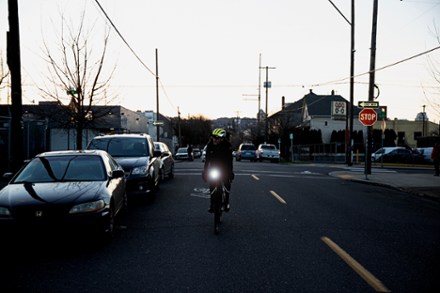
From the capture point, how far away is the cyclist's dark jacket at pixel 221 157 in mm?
7872

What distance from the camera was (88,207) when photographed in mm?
6352

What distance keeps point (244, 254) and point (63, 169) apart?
3.82m

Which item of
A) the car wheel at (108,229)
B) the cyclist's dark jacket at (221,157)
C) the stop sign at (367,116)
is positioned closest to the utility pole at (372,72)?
the stop sign at (367,116)

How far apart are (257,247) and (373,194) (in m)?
8.62

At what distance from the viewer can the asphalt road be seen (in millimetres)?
4848

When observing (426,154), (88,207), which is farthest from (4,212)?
(426,154)

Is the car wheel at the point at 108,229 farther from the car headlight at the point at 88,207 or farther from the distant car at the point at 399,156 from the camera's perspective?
the distant car at the point at 399,156

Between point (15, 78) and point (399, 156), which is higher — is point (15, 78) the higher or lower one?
the higher one

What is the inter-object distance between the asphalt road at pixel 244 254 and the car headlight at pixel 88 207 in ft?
1.66

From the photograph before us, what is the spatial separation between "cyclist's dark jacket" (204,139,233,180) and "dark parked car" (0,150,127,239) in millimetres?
1769

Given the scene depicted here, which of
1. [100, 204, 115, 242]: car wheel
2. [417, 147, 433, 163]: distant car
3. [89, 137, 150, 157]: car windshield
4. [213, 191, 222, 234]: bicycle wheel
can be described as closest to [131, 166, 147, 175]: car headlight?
[89, 137, 150, 157]: car windshield

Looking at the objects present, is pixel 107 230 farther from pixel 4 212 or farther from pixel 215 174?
pixel 215 174

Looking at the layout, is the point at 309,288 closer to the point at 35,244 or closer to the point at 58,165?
the point at 35,244

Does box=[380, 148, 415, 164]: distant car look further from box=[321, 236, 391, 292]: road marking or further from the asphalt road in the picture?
box=[321, 236, 391, 292]: road marking
